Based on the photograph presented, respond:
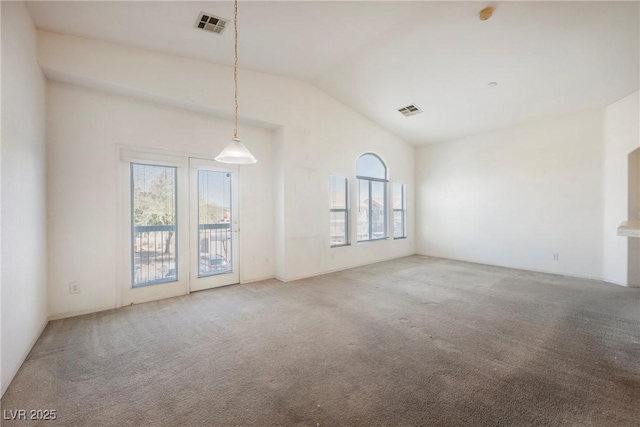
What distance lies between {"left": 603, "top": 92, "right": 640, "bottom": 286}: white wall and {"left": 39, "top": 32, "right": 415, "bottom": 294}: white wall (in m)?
3.97

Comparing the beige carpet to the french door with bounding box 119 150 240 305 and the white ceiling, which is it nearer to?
the french door with bounding box 119 150 240 305

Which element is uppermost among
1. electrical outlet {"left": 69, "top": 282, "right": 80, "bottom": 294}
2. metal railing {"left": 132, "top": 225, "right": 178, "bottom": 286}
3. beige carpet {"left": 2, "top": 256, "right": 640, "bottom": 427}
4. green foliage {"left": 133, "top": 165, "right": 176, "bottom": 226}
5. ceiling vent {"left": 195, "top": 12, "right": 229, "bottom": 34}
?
ceiling vent {"left": 195, "top": 12, "right": 229, "bottom": 34}

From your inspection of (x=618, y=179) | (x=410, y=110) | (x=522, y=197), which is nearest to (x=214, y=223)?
(x=410, y=110)

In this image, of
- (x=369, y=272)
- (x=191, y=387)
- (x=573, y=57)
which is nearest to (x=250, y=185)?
(x=369, y=272)

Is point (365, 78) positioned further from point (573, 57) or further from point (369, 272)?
point (369, 272)

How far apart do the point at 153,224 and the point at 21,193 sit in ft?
5.18

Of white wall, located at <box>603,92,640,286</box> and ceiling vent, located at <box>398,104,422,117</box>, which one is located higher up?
ceiling vent, located at <box>398,104,422,117</box>

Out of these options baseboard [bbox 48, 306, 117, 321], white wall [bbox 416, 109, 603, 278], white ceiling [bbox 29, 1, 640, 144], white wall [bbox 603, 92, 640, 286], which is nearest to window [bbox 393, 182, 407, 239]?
white wall [bbox 416, 109, 603, 278]

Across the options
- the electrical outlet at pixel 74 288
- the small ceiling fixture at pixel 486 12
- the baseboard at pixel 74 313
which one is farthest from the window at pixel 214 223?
the small ceiling fixture at pixel 486 12

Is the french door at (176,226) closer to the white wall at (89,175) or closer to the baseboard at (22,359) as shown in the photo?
the white wall at (89,175)

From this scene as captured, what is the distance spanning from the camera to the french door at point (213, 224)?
4.32 metres

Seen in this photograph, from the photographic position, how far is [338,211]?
602 centimetres

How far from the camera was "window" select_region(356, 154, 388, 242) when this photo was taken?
6.46m

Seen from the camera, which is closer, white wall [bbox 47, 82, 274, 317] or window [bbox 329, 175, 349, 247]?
white wall [bbox 47, 82, 274, 317]
